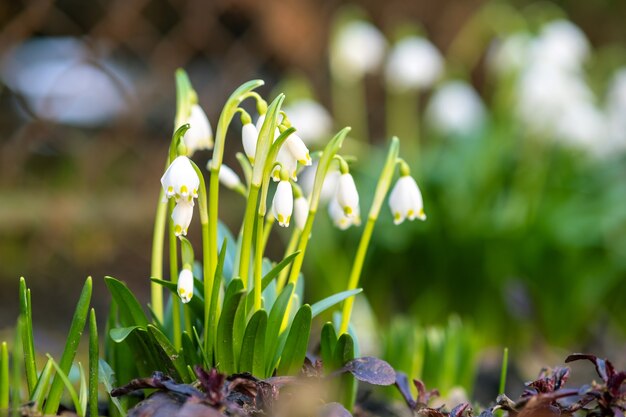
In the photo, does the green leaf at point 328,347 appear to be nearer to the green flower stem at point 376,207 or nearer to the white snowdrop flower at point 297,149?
the green flower stem at point 376,207

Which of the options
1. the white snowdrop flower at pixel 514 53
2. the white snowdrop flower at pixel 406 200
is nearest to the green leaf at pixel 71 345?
the white snowdrop flower at pixel 406 200

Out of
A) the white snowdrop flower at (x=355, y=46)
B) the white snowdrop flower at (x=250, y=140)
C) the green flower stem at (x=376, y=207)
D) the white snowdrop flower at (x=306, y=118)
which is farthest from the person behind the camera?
the white snowdrop flower at (x=355, y=46)

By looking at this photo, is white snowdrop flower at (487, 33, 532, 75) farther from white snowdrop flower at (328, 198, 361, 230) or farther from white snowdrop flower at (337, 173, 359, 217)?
white snowdrop flower at (337, 173, 359, 217)

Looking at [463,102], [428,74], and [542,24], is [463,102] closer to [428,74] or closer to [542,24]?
[428,74]

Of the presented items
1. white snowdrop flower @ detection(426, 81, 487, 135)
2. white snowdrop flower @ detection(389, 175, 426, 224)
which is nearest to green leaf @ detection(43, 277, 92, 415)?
white snowdrop flower @ detection(389, 175, 426, 224)

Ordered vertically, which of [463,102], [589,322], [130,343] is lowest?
[589,322]

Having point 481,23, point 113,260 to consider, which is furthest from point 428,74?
point 113,260
